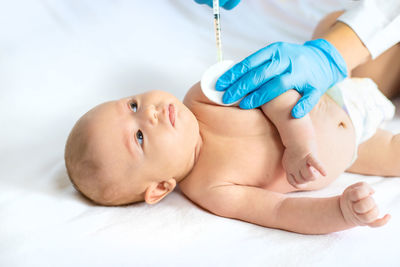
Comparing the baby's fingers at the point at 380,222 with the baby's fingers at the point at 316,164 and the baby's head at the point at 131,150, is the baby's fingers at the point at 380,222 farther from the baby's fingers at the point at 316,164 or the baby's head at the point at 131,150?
the baby's head at the point at 131,150

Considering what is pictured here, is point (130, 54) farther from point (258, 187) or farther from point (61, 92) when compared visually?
point (258, 187)

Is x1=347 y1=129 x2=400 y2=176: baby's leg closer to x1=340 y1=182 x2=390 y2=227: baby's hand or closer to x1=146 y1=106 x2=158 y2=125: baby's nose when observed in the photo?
x1=340 y1=182 x2=390 y2=227: baby's hand

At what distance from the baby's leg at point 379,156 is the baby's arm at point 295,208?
36cm

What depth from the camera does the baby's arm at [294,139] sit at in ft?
3.80

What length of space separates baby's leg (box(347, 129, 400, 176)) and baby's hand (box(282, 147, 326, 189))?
315 millimetres

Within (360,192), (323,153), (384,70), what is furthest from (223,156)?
(384,70)

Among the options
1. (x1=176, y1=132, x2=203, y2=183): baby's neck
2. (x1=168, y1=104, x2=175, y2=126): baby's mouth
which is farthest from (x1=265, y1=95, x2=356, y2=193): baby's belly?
(x1=168, y1=104, x2=175, y2=126): baby's mouth

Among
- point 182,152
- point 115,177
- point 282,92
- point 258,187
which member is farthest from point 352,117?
point 115,177

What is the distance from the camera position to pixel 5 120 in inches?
64.7

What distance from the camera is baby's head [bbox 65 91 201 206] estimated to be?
1219mm

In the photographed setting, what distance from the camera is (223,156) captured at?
1326 millimetres

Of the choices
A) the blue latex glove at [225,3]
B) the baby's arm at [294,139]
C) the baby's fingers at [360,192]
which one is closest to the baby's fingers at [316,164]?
the baby's arm at [294,139]

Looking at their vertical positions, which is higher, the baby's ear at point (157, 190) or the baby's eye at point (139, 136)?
the baby's eye at point (139, 136)

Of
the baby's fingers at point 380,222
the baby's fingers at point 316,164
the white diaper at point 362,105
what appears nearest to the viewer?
the baby's fingers at point 380,222
